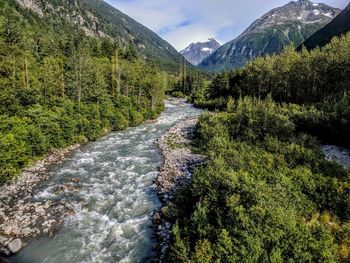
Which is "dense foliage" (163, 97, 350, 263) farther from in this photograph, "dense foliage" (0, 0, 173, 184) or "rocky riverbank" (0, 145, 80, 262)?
"dense foliage" (0, 0, 173, 184)

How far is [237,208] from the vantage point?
13.8m

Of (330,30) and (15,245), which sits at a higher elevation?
(330,30)

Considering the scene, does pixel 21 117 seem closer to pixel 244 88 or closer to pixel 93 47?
pixel 93 47

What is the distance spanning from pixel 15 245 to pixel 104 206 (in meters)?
6.60

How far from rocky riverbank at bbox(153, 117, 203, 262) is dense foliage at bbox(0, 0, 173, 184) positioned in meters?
11.2

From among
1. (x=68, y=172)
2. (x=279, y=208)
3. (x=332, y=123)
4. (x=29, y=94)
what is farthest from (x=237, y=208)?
(x=29, y=94)

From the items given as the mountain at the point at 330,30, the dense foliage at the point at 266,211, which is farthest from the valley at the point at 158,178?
the mountain at the point at 330,30

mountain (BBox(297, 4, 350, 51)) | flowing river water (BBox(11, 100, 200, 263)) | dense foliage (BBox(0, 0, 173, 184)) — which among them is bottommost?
flowing river water (BBox(11, 100, 200, 263))

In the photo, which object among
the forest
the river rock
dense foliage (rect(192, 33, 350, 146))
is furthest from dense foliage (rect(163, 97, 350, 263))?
the river rock

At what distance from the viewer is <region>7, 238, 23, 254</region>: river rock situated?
Result: 15.0 m

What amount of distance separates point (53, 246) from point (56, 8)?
681 feet

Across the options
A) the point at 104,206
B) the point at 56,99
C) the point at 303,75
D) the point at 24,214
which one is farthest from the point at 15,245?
the point at 303,75

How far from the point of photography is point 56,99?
119 ft

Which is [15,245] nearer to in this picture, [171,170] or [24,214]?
[24,214]
